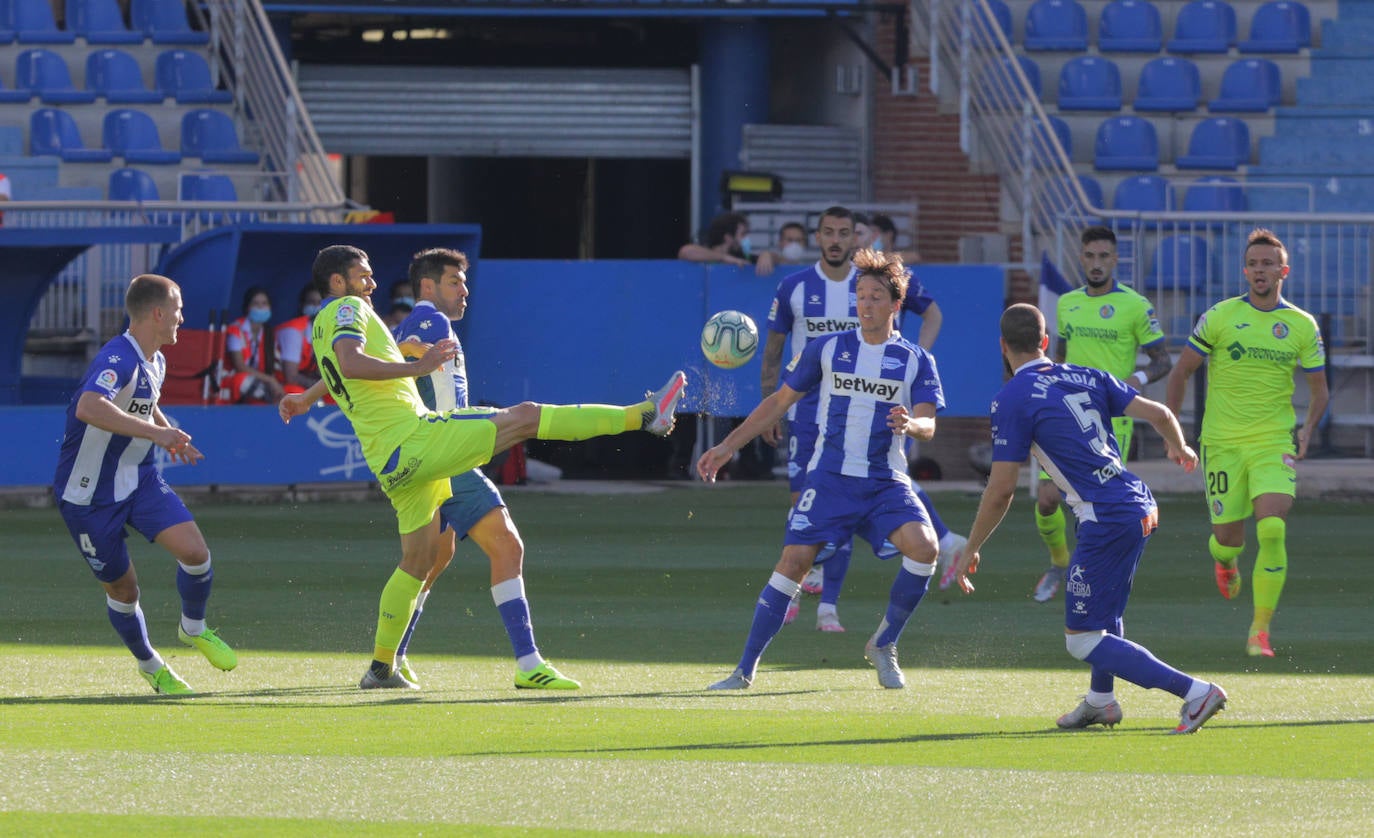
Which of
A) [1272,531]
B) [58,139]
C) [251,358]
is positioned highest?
[58,139]

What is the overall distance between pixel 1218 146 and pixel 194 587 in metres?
16.0

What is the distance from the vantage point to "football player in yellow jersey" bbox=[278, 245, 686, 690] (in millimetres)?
7934

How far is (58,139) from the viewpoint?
20.9 m

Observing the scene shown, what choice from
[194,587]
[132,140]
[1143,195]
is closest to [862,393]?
[194,587]

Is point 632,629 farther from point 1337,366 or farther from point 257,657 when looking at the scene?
point 1337,366

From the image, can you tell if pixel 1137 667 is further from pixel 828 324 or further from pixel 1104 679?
pixel 828 324

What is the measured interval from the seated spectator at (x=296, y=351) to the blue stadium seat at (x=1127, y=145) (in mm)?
8759

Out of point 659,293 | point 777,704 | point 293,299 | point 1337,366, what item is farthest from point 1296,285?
point 777,704


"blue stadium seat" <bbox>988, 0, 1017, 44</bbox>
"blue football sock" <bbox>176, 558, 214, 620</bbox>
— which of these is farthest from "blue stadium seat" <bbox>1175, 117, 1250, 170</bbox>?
"blue football sock" <bbox>176, 558, 214, 620</bbox>

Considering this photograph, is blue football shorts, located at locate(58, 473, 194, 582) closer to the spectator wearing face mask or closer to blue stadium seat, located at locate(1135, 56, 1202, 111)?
the spectator wearing face mask

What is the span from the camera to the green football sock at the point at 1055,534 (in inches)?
460

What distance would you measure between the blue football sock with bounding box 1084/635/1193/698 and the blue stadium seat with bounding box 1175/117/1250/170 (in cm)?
1550

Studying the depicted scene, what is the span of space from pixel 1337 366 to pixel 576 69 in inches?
372

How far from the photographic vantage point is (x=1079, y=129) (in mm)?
22266
